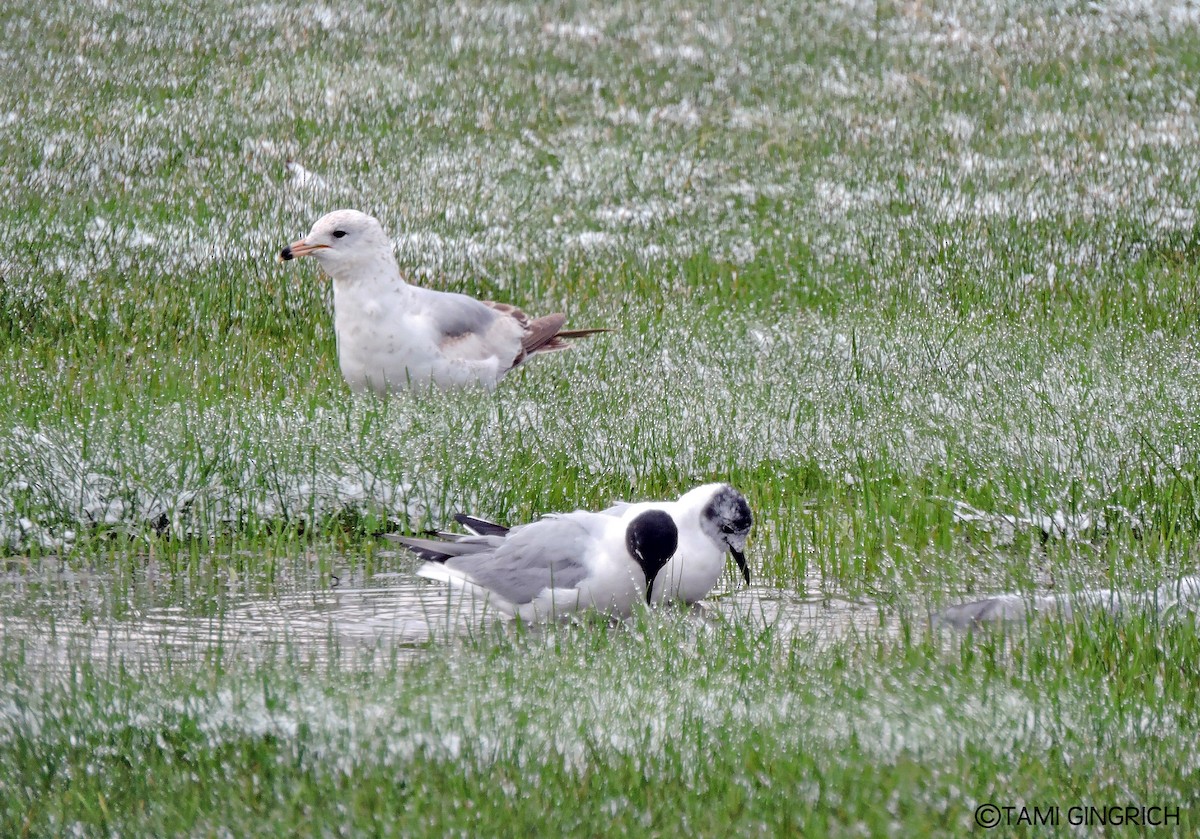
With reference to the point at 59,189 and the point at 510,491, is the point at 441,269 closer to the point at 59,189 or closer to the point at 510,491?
the point at 59,189

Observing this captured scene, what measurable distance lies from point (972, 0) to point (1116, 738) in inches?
705

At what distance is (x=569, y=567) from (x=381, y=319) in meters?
2.57

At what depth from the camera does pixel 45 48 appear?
14.7 meters

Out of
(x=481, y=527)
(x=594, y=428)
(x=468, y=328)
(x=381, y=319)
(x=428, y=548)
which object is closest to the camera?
(x=428, y=548)

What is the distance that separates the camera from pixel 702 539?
16.7 feet

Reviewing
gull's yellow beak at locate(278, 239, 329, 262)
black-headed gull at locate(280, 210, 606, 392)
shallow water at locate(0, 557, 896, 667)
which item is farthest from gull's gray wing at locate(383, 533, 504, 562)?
gull's yellow beak at locate(278, 239, 329, 262)

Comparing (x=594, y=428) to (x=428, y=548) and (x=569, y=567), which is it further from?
(x=569, y=567)

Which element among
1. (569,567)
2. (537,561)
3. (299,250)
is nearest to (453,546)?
(537,561)

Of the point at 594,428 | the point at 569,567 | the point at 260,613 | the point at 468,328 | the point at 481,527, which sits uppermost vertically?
the point at 468,328

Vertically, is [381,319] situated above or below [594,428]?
above

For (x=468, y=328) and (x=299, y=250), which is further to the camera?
(x=468, y=328)

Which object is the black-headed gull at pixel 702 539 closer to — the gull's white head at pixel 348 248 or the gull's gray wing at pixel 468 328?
the gull's gray wing at pixel 468 328

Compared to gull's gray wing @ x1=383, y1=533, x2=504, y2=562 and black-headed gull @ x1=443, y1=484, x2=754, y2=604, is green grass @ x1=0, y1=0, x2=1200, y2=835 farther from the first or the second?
gull's gray wing @ x1=383, y1=533, x2=504, y2=562

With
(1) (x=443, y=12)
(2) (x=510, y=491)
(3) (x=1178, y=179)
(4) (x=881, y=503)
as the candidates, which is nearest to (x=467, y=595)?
(2) (x=510, y=491)
